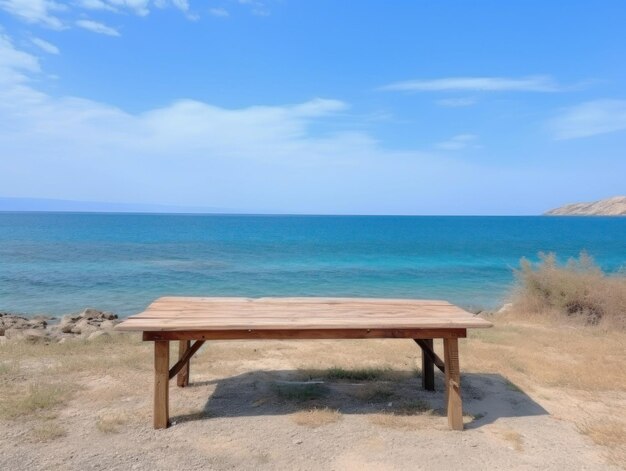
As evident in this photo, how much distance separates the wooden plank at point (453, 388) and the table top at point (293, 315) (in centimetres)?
24

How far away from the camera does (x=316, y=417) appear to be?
416cm

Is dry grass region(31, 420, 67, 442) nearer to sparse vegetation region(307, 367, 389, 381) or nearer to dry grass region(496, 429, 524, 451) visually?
sparse vegetation region(307, 367, 389, 381)

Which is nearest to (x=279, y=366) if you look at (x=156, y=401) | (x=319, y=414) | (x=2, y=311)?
(x=319, y=414)

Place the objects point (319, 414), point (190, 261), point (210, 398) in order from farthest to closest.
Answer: point (190, 261)
point (210, 398)
point (319, 414)

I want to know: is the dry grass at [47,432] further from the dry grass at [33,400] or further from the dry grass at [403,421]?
the dry grass at [403,421]

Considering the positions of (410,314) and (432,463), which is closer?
(432,463)

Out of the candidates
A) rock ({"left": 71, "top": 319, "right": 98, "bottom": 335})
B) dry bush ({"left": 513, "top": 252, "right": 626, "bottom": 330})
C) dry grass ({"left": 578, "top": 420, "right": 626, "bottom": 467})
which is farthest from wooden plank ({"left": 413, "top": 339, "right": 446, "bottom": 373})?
rock ({"left": 71, "top": 319, "right": 98, "bottom": 335})

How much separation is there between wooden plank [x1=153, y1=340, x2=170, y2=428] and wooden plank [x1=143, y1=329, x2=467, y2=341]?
15 cm

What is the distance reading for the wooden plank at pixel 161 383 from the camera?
386 centimetres

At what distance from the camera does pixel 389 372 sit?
5695mm

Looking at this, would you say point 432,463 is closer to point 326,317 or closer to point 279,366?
point 326,317

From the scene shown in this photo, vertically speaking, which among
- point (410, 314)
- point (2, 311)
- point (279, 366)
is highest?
point (410, 314)

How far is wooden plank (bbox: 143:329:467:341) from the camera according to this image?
3742 millimetres

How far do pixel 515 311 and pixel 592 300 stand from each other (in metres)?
1.69
